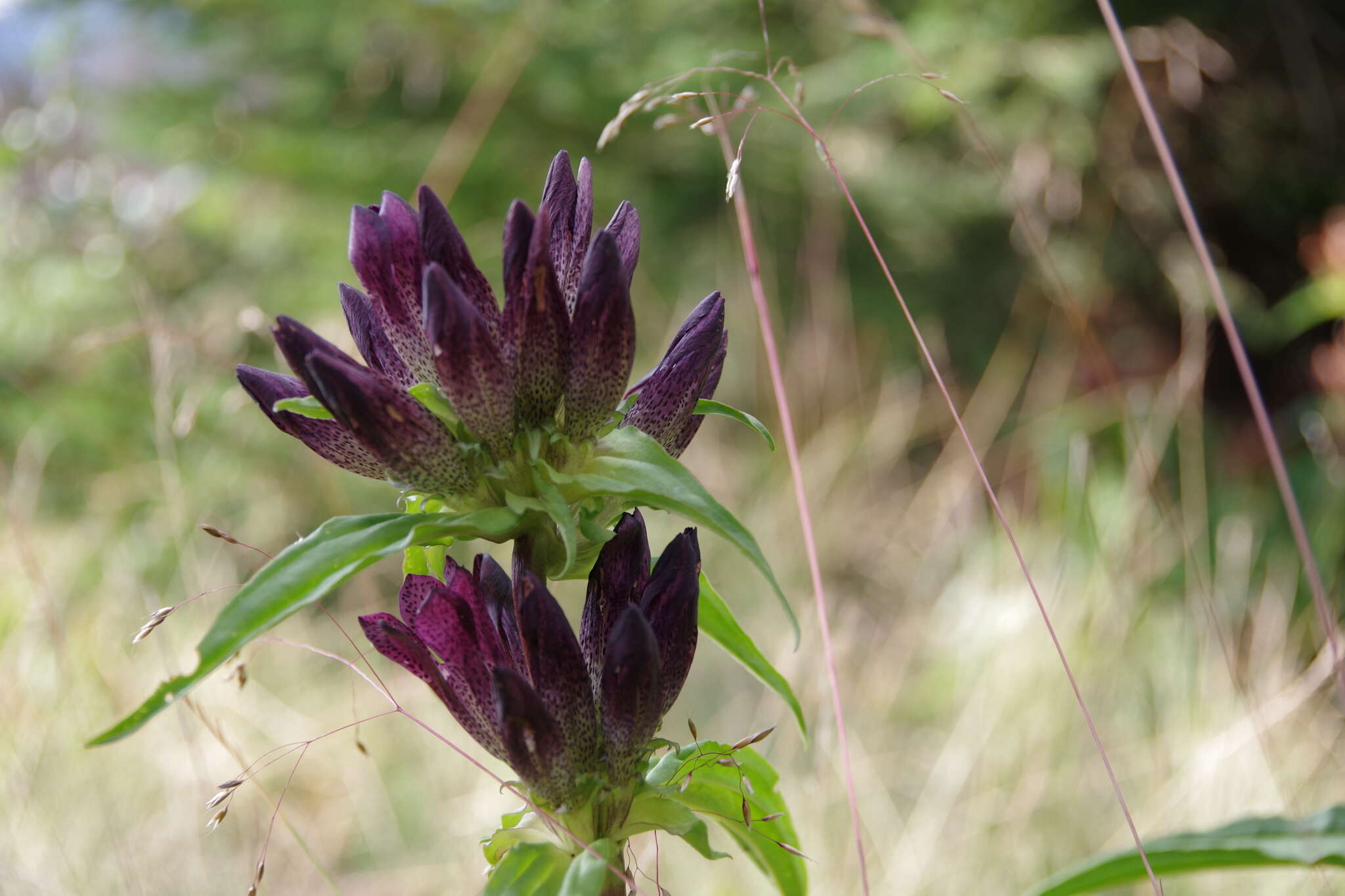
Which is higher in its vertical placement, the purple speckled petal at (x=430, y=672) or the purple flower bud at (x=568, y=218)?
the purple flower bud at (x=568, y=218)

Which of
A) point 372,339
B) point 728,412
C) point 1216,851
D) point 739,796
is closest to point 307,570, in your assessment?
point 372,339

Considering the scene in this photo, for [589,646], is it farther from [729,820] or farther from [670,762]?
[729,820]

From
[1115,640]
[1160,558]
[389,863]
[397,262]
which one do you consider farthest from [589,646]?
[1160,558]

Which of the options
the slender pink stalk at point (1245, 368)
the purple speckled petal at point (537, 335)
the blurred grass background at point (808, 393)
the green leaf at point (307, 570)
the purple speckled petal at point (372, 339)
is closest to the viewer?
the green leaf at point (307, 570)

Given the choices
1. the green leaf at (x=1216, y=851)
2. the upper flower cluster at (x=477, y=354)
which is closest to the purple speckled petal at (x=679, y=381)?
the upper flower cluster at (x=477, y=354)

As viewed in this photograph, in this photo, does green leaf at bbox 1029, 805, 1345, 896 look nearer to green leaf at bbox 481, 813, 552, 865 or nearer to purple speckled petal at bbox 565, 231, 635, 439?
green leaf at bbox 481, 813, 552, 865

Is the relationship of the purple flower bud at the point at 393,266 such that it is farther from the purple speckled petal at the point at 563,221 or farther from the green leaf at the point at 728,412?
the green leaf at the point at 728,412

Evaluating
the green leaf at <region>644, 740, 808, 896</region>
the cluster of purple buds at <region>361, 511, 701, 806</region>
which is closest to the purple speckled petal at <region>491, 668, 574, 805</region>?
the cluster of purple buds at <region>361, 511, 701, 806</region>
